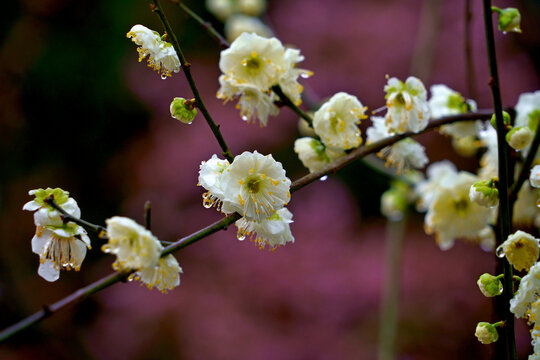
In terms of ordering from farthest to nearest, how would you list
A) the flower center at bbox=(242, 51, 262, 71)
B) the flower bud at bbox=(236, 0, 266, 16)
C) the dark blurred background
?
the dark blurred background, the flower bud at bbox=(236, 0, 266, 16), the flower center at bbox=(242, 51, 262, 71)

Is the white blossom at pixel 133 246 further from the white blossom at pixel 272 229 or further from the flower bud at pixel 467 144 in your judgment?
the flower bud at pixel 467 144

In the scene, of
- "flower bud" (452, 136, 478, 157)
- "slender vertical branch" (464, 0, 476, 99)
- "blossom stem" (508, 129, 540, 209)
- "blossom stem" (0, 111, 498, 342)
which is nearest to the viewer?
"blossom stem" (0, 111, 498, 342)

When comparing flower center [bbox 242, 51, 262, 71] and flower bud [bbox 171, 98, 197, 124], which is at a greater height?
flower center [bbox 242, 51, 262, 71]

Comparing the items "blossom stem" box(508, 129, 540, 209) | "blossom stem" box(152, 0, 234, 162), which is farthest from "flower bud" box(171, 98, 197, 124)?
"blossom stem" box(508, 129, 540, 209)

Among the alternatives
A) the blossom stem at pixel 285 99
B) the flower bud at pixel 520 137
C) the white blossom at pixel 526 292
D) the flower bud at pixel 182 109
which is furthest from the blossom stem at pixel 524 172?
the flower bud at pixel 182 109

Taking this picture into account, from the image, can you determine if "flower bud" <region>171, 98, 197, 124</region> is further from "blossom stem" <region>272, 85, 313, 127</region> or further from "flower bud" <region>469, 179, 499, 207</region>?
"flower bud" <region>469, 179, 499, 207</region>

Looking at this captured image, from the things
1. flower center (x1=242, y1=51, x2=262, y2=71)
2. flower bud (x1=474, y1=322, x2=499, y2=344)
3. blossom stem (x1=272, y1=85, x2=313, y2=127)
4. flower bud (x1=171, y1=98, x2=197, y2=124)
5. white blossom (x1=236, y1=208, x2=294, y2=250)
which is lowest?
flower bud (x1=474, y1=322, x2=499, y2=344)

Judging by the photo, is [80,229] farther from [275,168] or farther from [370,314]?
[370,314]

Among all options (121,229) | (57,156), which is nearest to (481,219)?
(121,229)
